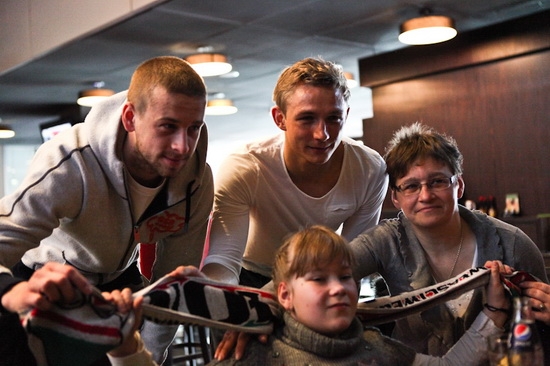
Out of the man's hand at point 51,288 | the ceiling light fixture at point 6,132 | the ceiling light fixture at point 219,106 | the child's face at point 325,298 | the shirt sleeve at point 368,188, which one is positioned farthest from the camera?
the ceiling light fixture at point 6,132

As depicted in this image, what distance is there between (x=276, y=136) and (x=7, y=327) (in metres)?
1.44

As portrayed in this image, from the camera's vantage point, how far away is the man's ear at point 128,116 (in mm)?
2059

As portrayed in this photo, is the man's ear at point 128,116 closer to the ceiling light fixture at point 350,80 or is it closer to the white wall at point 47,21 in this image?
the white wall at point 47,21

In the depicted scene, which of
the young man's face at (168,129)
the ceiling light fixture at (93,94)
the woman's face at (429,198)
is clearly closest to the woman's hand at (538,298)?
the woman's face at (429,198)

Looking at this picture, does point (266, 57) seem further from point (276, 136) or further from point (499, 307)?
point (499, 307)

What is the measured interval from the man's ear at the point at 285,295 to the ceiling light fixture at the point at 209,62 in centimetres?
470

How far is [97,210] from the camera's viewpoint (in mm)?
2078

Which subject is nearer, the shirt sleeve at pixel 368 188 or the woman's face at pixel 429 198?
the woman's face at pixel 429 198

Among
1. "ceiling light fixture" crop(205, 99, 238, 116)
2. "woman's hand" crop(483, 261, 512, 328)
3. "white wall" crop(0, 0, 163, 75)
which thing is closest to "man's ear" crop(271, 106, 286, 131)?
"woman's hand" crop(483, 261, 512, 328)

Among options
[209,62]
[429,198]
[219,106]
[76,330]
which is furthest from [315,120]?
[219,106]

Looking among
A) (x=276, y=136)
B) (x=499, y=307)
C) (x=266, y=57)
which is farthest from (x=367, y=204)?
(x=266, y=57)

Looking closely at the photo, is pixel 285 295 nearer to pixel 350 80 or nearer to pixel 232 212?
pixel 232 212

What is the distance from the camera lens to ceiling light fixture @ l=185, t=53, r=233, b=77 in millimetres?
6410

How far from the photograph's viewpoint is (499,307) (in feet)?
6.24
